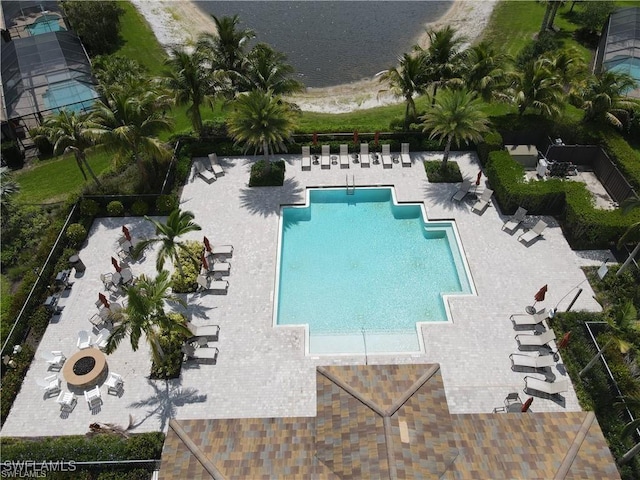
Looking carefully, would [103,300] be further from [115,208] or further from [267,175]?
[267,175]

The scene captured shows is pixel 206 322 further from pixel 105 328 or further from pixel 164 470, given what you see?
pixel 164 470

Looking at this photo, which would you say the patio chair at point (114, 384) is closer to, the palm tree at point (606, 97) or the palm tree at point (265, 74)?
the palm tree at point (265, 74)

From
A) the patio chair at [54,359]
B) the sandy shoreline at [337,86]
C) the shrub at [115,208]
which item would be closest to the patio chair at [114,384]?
the patio chair at [54,359]

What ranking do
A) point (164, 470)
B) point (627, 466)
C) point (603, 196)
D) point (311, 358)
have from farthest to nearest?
point (603, 196)
point (311, 358)
point (627, 466)
point (164, 470)

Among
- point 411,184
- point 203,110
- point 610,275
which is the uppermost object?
point 203,110

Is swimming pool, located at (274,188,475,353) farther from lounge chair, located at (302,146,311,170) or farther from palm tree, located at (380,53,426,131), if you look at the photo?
palm tree, located at (380,53,426,131)

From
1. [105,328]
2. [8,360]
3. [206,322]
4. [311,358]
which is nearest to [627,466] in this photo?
[311,358]

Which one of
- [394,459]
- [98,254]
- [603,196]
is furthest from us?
[603,196]
